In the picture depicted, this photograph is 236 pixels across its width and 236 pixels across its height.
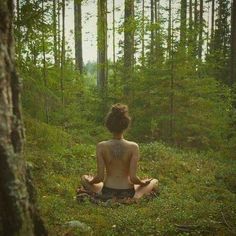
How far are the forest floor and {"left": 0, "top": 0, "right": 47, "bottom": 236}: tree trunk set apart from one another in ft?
4.01

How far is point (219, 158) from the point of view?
12141mm

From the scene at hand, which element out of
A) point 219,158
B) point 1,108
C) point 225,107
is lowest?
point 219,158

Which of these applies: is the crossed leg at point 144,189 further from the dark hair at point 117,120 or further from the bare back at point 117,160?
the dark hair at point 117,120

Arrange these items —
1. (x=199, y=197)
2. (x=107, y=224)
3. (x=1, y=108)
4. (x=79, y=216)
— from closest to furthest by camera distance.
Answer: (x=1, y=108) < (x=107, y=224) < (x=79, y=216) < (x=199, y=197)

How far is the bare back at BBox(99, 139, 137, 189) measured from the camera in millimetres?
7027

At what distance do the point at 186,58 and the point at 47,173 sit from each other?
7.58 m

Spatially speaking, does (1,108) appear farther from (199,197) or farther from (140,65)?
(140,65)

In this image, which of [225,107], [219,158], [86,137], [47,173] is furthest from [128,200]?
[225,107]

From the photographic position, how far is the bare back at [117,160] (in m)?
7.03

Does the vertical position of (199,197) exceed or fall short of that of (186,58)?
it falls short

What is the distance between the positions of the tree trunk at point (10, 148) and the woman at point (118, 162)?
3674 millimetres

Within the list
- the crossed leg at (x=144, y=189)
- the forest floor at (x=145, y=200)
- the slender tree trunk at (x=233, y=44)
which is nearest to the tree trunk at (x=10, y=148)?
the forest floor at (x=145, y=200)

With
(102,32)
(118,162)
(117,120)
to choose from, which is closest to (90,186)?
(118,162)

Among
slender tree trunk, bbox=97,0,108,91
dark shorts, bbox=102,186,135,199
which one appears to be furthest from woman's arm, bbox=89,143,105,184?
slender tree trunk, bbox=97,0,108,91
